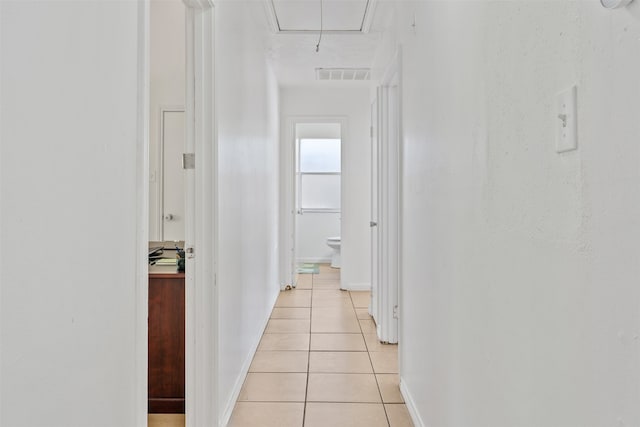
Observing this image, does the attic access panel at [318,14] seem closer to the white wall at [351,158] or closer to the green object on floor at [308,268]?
the white wall at [351,158]

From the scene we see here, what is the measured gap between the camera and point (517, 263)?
3.24 ft

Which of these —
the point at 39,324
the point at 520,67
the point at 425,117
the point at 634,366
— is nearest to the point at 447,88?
the point at 425,117

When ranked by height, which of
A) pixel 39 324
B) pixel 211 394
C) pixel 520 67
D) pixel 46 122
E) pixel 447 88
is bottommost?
pixel 211 394

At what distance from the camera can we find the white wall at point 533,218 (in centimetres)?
64

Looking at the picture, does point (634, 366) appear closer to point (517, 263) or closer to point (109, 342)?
point (517, 263)

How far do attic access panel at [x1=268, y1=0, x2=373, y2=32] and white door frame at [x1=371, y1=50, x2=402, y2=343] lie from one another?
1.73 ft

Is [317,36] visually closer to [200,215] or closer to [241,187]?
[241,187]

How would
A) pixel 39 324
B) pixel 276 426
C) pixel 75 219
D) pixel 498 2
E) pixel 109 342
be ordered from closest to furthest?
1. pixel 39 324
2. pixel 75 219
3. pixel 109 342
4. pixel 498 2
5. pixel 276 426

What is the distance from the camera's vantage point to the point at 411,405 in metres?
2.19

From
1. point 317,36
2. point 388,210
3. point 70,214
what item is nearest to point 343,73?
point 317,36

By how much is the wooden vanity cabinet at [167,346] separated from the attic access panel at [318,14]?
214cm

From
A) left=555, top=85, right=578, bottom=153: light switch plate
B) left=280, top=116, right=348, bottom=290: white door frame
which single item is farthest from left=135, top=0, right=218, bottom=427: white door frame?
left=280, top=116, right=348, bottom=290: white door frame

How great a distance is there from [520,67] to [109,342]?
1.15 meters

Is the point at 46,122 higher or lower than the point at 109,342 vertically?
higher
